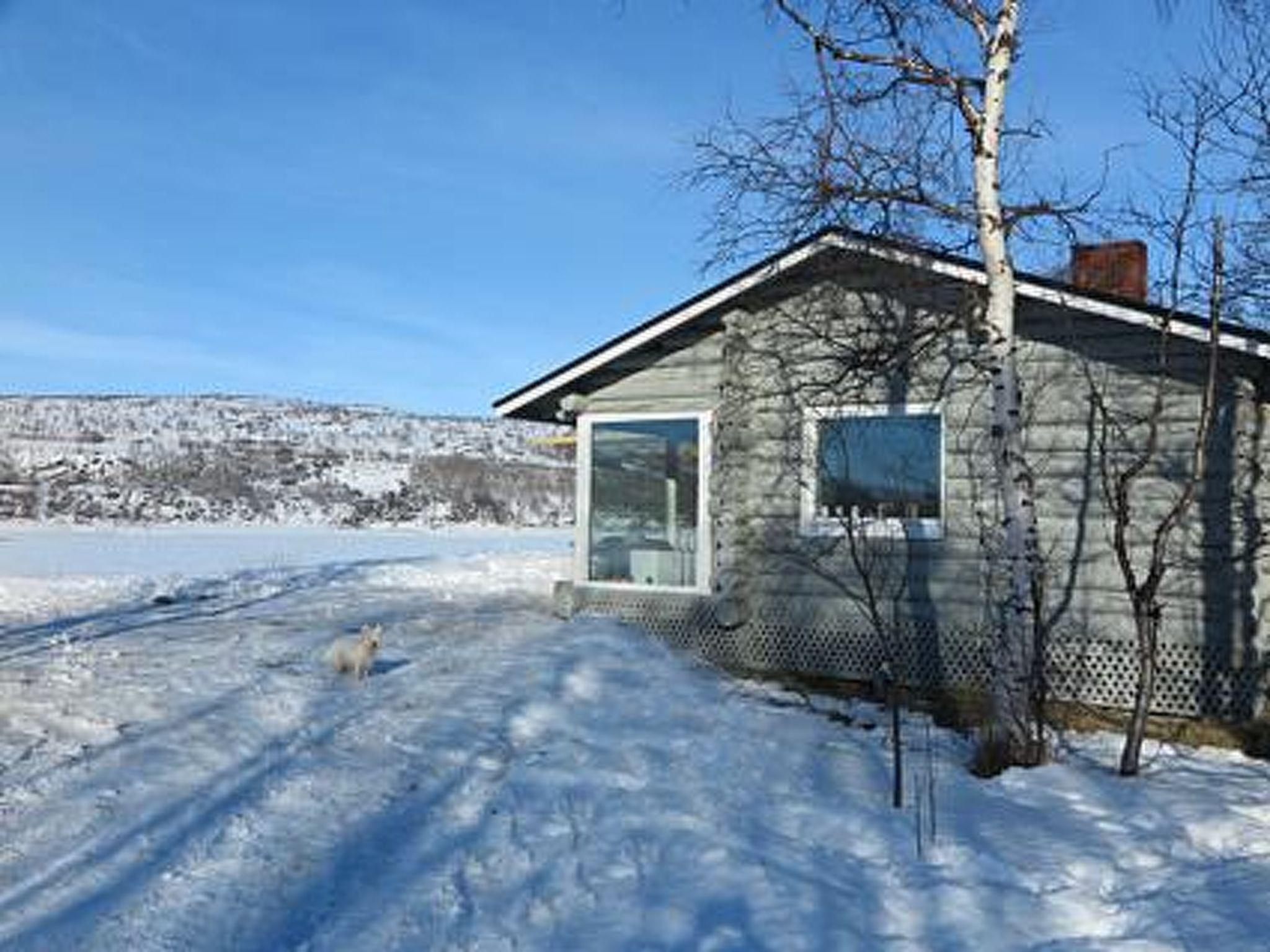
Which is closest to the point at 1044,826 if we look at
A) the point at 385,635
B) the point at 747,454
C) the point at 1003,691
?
the point at 1003,691

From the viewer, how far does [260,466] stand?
2250 inches

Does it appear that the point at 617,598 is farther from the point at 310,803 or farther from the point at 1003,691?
the point at 310,803

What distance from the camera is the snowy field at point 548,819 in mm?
4426

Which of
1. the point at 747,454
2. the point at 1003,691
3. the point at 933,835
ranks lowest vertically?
the point at 933,835

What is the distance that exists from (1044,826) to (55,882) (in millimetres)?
4698

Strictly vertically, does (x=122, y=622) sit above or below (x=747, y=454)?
below

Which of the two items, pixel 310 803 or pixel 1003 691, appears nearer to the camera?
pixel 310 803

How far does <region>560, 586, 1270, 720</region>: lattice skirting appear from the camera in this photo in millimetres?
8578

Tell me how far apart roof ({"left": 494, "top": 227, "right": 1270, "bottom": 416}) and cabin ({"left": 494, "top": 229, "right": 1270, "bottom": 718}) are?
0.08 ft

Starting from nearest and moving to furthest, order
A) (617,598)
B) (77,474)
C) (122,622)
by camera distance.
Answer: (617,598) < (122,622) < (77,474)

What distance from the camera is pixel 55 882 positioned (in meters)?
4.50

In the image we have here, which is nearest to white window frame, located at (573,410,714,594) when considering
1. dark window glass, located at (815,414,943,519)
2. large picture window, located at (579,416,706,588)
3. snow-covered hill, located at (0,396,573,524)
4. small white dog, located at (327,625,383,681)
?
large picture window, located at (579,416,706,588)

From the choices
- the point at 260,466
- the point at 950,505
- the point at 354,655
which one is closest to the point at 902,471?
the point at 950,505

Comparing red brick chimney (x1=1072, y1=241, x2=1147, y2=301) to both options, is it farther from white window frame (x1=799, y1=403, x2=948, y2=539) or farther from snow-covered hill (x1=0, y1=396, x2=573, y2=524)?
snow-covered hill (x1=0, y1=396, x2=573, y2=524)
